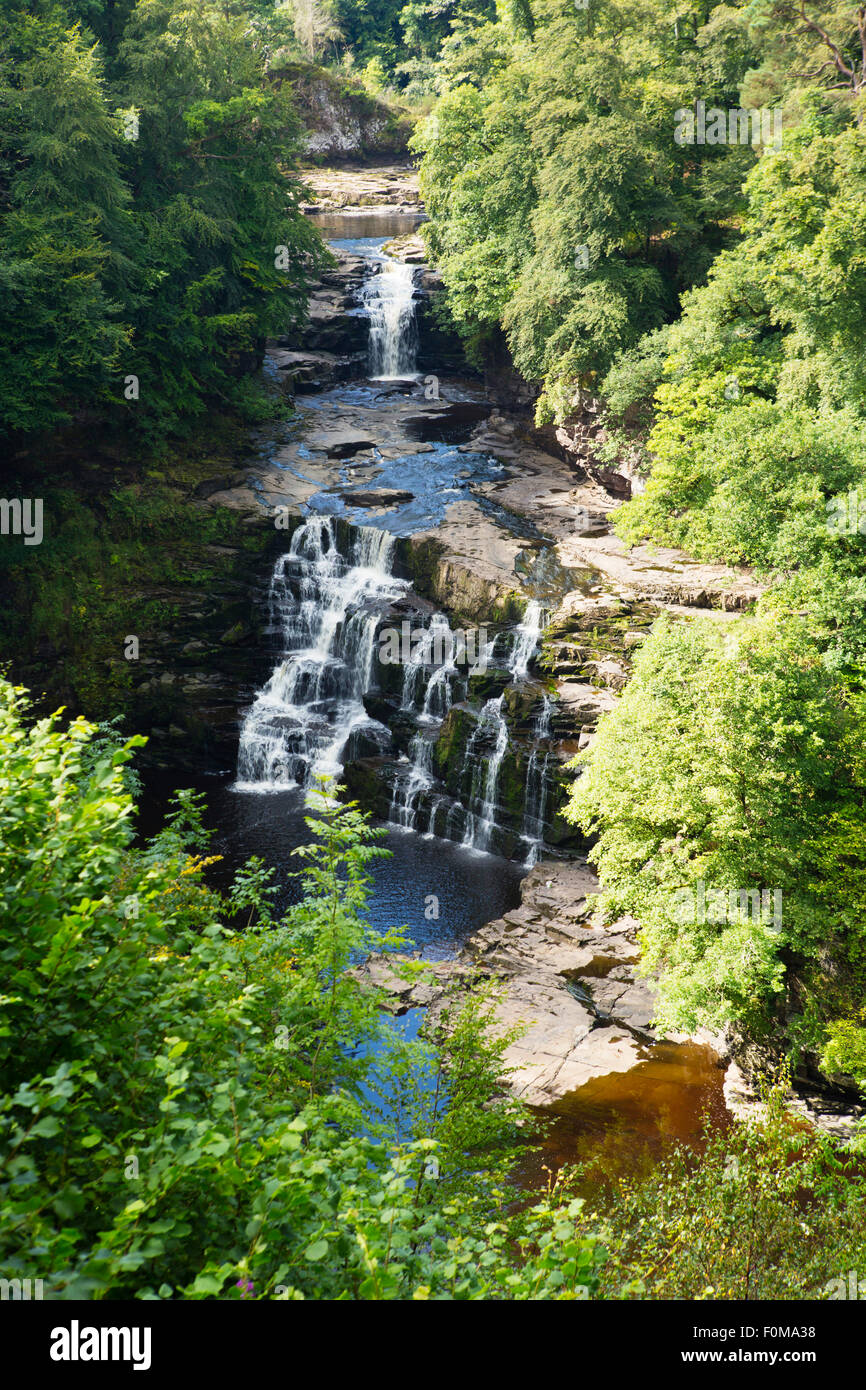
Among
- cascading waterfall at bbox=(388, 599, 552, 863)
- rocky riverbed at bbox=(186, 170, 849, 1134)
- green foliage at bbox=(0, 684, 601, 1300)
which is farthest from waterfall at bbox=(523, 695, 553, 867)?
green foliage at bbox=(0, 684, 601, 1300)

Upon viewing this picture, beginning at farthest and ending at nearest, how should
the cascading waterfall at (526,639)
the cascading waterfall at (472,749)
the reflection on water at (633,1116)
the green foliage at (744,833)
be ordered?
the cascading waterfall at (526,639)
the cascading waterfall at (472,749)
the green foliage at (744,833)
the reflection on water at (633,1116)

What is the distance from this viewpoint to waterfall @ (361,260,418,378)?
43.5 meters

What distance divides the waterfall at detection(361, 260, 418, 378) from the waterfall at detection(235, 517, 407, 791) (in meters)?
16.2

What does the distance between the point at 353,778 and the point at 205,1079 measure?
70.8 ft

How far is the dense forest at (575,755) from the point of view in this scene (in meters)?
5.21

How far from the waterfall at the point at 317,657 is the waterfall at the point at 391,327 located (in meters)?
16.2

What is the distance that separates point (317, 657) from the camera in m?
30.2

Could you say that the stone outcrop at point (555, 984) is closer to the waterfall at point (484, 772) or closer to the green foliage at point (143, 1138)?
the waterfall at point (484, 772)
